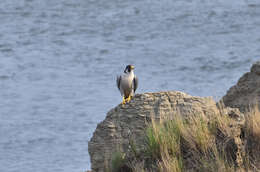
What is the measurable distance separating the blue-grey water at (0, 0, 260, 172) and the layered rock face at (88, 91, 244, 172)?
351 inches

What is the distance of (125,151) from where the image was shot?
10953mm

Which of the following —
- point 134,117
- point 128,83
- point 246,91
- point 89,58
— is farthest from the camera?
point 89,58

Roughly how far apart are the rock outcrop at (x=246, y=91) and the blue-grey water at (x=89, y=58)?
7.70m

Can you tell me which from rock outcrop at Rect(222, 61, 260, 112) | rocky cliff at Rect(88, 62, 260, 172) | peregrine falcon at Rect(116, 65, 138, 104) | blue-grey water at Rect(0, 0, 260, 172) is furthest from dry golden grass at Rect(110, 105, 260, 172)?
blue-grey water at Rect(0, 0, 260, 172)

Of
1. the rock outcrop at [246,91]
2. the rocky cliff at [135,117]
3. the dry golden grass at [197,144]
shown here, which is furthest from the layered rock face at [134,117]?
the rock outcrop at [246,91]

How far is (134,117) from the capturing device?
11336 millimetres

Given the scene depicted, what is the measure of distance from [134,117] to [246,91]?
10.5 feet

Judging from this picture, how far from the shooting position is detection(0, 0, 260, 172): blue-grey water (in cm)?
2412

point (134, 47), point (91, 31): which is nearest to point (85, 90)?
point (134, 47)

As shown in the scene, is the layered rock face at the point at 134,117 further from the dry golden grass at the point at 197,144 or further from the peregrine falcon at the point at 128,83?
the peregrine falcon at the point at 128,83

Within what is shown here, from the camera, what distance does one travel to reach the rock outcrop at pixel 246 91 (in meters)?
13.2

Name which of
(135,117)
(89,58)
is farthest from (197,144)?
(89,58)

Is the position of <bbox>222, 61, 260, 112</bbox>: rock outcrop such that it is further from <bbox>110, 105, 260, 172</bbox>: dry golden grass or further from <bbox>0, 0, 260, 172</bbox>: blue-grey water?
<bbox>0, 0, 260, 172</bbox>: blue-grey water

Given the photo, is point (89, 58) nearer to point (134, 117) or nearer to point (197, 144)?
point (134, 117)
